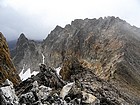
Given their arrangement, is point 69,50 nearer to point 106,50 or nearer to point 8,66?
point 106,50

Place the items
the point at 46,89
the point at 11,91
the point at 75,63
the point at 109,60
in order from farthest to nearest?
the point at 109,60, the point at 75,63, the point at 46,89, the point at 11,91

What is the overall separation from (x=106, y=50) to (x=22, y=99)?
95625 mm

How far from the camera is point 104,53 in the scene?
130125 mm

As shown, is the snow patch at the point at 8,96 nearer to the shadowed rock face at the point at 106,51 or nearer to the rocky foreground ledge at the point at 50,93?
the rocky foreground ledge at the point at 50,93

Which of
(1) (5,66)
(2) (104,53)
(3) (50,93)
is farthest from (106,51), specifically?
(3) (50,93)

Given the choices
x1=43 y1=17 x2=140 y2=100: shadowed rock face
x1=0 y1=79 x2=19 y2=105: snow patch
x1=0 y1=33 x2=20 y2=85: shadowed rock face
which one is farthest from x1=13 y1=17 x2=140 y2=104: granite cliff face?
x1=0 y1=79 x2=19 y2=105: snow patch

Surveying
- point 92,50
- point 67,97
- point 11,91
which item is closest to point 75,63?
point 67,97

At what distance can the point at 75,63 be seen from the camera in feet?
243

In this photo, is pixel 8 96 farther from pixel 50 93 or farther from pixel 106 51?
pixel 106 51

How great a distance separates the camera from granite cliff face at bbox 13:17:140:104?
81.6 metres

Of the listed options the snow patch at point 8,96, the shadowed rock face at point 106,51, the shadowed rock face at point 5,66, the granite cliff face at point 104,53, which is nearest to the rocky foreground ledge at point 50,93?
the snow patch at point 8,96

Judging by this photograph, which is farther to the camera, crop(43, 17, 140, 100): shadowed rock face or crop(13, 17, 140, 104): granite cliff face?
crop(43, 17, 140, 100): shadowed rock face

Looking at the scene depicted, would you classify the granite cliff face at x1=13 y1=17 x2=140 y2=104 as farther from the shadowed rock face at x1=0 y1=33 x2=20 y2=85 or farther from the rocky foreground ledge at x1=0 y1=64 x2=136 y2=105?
the shadowed rock face at x1=0 y1=33 x2=20 y2=85

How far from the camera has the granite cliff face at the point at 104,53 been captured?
268ft
